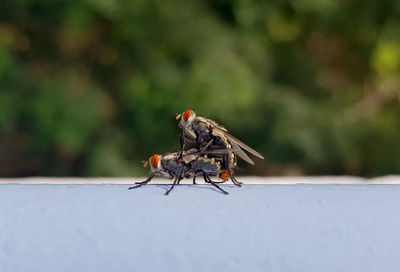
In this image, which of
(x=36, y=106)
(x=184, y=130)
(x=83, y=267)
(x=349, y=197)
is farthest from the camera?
(x=36, y=106)

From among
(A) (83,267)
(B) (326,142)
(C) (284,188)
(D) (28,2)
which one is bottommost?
(A) (83,267)

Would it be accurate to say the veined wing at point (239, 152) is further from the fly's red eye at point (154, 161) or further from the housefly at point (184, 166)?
the fly's red eye at point (154, 161)

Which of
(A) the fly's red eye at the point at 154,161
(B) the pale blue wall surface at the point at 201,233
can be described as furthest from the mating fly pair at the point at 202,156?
(B) the pale blue wall surface at the point at 201,233

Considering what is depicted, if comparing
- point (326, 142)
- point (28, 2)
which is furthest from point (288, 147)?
point (28, 2)

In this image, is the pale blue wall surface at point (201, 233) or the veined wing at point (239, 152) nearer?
the pale blue wall surface at point (201, 233)

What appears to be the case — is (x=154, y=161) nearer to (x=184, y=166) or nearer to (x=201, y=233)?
(x=184, y=166)

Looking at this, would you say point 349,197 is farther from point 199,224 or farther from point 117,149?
point 117,149
